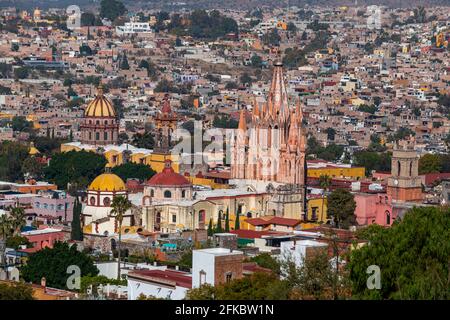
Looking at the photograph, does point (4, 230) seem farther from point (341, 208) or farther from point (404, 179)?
point (404, 179)

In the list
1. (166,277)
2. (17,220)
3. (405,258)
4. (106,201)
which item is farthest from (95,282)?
(106,201)

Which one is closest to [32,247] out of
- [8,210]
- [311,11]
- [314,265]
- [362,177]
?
[8,210]

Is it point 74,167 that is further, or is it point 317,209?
point 74,167

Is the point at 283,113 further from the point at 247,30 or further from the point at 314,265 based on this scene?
the point at 247,30

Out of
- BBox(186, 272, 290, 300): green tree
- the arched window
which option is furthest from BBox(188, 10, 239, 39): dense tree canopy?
BBox(186, 272, 290, 300): green tree

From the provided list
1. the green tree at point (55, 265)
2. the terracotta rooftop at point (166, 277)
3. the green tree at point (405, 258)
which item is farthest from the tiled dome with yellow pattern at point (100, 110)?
the green tree at point (405, 258)

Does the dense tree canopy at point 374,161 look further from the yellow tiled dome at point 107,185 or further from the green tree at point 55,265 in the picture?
the green tree at point 55,265
